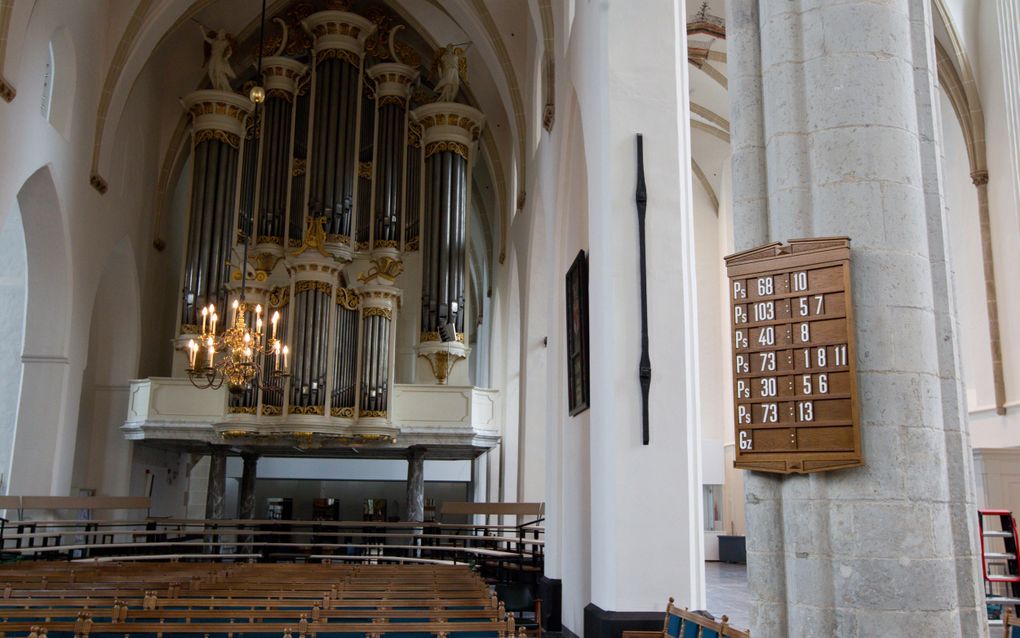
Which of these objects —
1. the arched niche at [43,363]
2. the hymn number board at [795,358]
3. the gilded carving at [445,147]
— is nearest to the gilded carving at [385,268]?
the gilded carving at [445,147]

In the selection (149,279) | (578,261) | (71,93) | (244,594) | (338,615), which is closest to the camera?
(338,615)

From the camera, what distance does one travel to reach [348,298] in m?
15.4

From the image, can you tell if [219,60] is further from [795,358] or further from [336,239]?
[795,358]

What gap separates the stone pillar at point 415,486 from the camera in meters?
16.0

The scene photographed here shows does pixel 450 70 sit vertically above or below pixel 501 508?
above

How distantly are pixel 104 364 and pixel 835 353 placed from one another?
47.9 ft

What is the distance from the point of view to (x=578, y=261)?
28.8 feet

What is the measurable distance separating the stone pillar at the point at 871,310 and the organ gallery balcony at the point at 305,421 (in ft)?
36.2

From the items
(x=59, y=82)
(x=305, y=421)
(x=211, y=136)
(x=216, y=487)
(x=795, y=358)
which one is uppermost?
(x=211, y=136)

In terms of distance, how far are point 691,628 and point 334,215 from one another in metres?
12.1

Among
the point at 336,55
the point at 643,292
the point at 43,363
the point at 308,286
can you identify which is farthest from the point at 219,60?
the point at 643,292

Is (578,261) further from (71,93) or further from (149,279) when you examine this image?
(149,279)

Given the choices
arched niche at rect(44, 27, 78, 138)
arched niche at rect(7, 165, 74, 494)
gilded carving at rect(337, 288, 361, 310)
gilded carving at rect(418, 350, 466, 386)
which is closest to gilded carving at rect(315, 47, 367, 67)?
gilded carving at rect(337, 288, 361, 310)

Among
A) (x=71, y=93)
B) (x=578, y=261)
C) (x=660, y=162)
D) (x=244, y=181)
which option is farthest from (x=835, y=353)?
(x=244, y=181)
